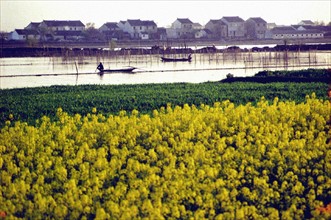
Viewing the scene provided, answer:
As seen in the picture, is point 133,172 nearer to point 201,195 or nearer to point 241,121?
point 201,195

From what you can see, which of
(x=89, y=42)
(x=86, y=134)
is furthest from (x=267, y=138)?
(x=89, y=42)

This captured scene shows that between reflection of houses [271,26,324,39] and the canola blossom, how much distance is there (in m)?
76.7

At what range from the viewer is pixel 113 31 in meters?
86.3

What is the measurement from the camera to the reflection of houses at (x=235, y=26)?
88.2 meters

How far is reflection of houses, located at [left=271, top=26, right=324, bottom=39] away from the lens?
83.4 meters

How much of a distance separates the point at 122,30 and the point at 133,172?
8214 centimetres

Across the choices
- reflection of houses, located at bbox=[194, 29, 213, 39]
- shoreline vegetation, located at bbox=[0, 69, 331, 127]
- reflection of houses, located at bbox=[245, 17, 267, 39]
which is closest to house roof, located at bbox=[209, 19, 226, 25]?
reflection of houses, located at bbox=[194, 29, 213, 39]

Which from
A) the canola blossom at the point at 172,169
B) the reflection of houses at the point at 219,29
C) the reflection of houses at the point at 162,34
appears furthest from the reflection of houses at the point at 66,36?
the canola blossom at the point at 172,169

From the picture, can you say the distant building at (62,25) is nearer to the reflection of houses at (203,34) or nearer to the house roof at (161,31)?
the house roof at (161,31)

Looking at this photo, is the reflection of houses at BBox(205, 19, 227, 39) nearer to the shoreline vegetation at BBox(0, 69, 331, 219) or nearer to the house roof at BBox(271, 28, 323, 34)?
the house roof at BBox(271, 28, 323, 34)

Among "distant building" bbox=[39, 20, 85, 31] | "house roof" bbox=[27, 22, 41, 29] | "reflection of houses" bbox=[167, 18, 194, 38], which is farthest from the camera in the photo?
"reflection of houses" bbox=[167, 18, 194, 38]

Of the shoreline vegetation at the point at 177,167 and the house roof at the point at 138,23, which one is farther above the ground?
the house roof at the point at 138,23

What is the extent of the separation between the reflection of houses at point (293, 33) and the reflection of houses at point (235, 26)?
19.0 ft

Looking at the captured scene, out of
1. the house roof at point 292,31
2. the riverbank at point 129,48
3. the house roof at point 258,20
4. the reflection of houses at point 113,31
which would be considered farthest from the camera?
the house roof at point 258,20
